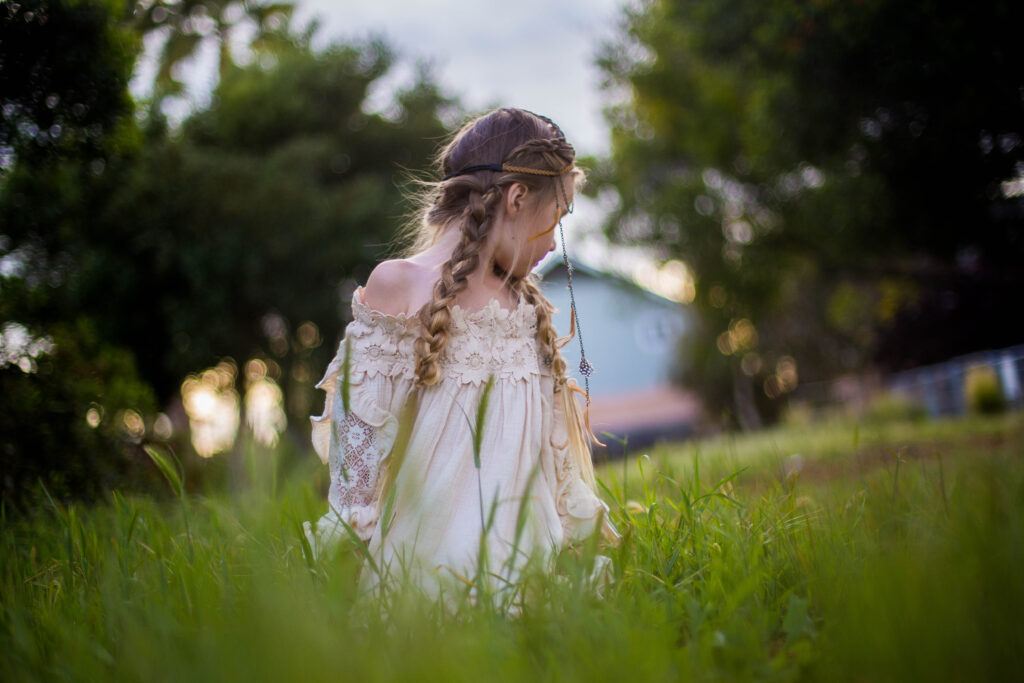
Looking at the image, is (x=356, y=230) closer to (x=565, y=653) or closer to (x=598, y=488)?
(x=598, y=488)

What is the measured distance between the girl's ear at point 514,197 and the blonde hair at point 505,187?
0.6 inches

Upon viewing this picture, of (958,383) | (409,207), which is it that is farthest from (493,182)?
(958,383)

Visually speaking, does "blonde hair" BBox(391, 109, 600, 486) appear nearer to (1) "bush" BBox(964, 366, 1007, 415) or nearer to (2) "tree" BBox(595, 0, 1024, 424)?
(2) "tree" BBox(595, 0, 1024, 424)

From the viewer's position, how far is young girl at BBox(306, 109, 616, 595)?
1.79 m

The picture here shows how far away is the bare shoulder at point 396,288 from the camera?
1.95 meters

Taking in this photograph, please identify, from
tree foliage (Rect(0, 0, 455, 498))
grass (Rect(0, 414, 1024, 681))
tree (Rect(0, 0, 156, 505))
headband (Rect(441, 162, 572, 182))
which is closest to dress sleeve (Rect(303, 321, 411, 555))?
grass (Rect(0, 414, 1024, 681))

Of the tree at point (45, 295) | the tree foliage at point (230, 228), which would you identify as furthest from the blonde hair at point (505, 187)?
the tree foliage at point (230, 228)

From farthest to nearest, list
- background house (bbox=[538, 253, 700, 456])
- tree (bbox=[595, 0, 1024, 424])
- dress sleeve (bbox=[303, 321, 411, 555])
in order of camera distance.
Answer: background house (bbox=[538, 253, 700, 456]) < tree (bbox=[595, 0, 1024, 424]) < dress sleeve (bbox=[303, 321, 411, 555])

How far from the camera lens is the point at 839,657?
1146 millimetres

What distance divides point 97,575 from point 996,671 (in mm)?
2038

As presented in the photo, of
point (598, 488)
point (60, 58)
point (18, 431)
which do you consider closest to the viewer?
point (598, 488)

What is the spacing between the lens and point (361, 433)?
1812mm

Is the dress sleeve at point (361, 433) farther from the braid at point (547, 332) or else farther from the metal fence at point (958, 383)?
the metal fence at point (958, 383)

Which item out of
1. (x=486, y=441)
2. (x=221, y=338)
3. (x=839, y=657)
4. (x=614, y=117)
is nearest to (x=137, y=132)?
(x=486, y=441)
